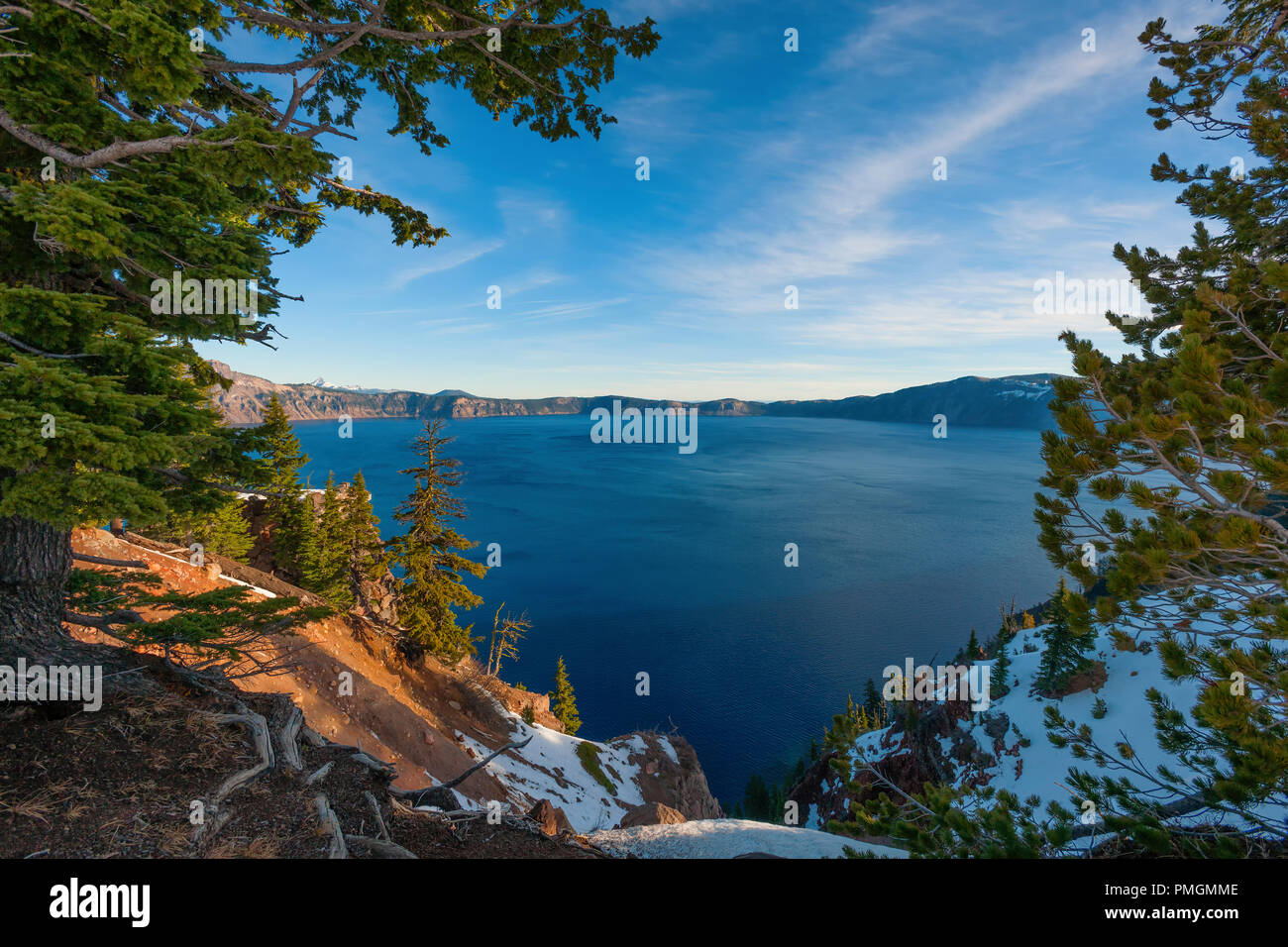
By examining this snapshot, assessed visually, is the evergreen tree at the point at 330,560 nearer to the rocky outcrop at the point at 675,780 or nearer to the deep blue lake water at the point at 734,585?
the deep blue lake water at the point at 734,585

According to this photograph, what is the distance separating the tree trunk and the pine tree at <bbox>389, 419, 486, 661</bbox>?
16.3 m

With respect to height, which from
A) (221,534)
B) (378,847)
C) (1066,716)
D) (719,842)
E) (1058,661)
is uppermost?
(378,847)

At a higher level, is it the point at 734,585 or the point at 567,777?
the point at 567,777

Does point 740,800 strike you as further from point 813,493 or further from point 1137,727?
point 813,493

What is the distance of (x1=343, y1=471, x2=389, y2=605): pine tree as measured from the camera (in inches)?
1051

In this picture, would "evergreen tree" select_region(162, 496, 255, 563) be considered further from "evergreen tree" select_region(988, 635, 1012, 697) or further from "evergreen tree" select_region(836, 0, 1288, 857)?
"evergreen tree" select_region(988, 635, 1012, 697)

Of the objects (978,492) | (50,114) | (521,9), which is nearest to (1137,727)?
(521,9)

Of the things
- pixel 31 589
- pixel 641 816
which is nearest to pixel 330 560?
pixel 641 816

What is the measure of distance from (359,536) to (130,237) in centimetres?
2641

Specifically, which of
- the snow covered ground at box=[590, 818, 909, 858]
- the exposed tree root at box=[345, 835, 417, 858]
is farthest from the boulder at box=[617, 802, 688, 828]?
the exposed tree root at box=[345, 835, 417, 858]

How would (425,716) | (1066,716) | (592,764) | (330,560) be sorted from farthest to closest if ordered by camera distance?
(330,560) → (592,764) → (1066,716) → (425,716)

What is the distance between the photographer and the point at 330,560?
Answer: 26500mm

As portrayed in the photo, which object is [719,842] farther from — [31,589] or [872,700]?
[872,700]

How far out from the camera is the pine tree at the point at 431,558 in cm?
2197
